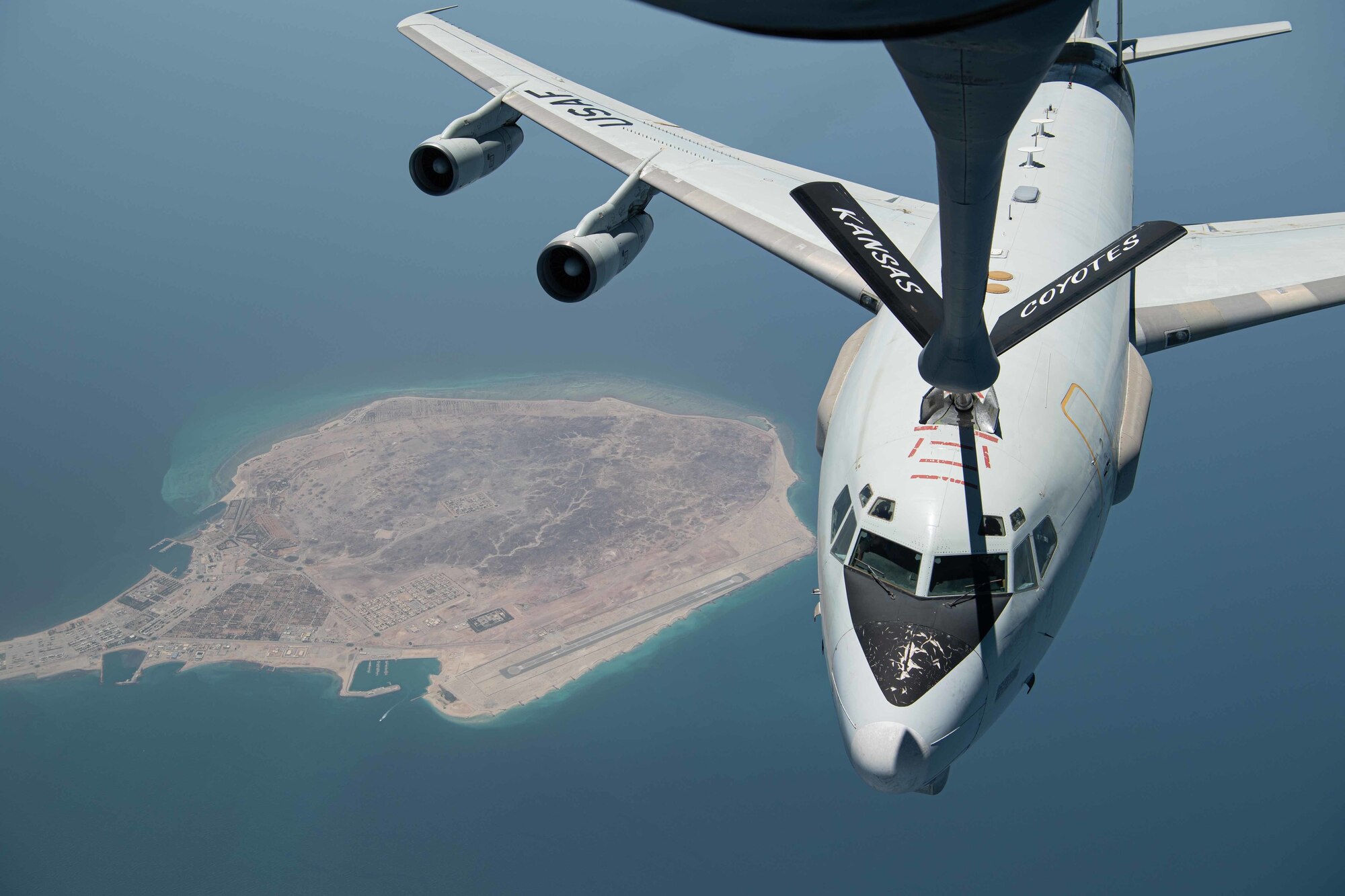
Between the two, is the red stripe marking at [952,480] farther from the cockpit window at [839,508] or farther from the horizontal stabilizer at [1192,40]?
the horizontal stabilizer at [1192,40]

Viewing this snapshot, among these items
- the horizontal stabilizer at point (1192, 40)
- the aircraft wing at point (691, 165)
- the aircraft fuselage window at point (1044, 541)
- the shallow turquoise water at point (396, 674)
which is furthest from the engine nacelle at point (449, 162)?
the shallow turquoise water at point (396, 674)

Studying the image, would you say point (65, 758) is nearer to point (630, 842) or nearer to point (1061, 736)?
point (630, 842)

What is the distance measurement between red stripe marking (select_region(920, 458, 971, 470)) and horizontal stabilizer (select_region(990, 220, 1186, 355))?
1946mm

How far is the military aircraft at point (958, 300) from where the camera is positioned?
5340 millimetres

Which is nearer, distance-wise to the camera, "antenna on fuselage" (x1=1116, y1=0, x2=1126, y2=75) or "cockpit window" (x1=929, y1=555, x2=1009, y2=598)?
"cockpit window" (x1=929, y1=555, x2=1009, y2=598)

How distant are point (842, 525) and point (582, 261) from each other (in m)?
12.6

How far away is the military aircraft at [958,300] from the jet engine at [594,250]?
70 mm

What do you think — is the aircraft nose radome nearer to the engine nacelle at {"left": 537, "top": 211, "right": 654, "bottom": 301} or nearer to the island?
the engine nacelle at {"left": 537, "top": 211, "right": 654, "bottom": 301}

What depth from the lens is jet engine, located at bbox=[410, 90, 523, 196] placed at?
27406 mm

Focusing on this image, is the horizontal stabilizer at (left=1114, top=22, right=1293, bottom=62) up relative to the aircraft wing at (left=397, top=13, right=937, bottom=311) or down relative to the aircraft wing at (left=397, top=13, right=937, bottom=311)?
up

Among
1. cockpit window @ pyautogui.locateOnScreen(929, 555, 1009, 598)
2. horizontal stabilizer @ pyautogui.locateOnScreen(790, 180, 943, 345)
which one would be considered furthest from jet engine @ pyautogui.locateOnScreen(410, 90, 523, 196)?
cockpit window @ pyautogui.locateOnScreen(929, 555, 1009, 598)

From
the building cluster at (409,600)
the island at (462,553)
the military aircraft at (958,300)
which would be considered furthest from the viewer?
the building cluster at (409,600)

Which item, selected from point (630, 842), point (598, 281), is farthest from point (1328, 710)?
point (598, 281)

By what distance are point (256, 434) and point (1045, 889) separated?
242 feet
